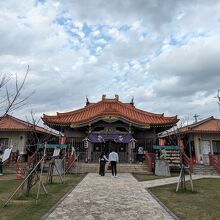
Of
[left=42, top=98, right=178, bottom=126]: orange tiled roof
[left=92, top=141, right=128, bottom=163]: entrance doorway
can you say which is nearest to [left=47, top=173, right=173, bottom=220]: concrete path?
[left=42, top=98, right=178, bottom=126]: orange tiled roof

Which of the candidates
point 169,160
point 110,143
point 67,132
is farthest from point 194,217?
point 67,132

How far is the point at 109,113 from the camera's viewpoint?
840 inches

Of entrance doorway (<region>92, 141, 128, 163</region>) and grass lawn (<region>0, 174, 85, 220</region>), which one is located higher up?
entrance doorway (<region>92, 141, 128, 163</region>)

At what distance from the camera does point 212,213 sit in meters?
6.57

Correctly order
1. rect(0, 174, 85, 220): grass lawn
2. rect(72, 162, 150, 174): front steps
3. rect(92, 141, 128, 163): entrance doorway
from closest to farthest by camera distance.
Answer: rect(0, 174, 85, 220): grass lawn → rect(72, 162, 150, 174): front steps → rect(92, 141, 128, 163): entrance doorway

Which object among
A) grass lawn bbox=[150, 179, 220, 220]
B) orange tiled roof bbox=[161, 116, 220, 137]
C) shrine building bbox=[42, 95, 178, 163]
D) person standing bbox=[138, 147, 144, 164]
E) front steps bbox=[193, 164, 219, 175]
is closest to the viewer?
grass lawn bbox=[150, 179, 220, 220]

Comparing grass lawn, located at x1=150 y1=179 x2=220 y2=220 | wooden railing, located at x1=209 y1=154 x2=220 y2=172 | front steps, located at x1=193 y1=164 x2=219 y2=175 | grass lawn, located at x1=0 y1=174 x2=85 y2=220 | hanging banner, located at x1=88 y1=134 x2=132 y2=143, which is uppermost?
hanging banner, located at x1=88 y1=134 x2=132 y2=143

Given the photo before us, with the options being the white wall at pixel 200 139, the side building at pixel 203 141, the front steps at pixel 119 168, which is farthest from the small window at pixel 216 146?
the front steps at pixel 119 168

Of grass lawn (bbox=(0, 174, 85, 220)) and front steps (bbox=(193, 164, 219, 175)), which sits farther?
front steps (bbox=(193, 164, 219, 175))

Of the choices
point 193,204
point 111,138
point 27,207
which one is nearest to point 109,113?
point 111,138

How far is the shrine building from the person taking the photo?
2134 centimetres

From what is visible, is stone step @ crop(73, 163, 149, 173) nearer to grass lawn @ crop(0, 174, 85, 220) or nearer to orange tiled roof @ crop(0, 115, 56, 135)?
orange tiled roof @ crop(0, 115, 56, 135)

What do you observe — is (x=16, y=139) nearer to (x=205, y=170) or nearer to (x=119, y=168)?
(x=119, y=168)

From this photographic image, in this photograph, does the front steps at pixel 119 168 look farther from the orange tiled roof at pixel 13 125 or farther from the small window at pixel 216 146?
the small window at pixel 216 146
